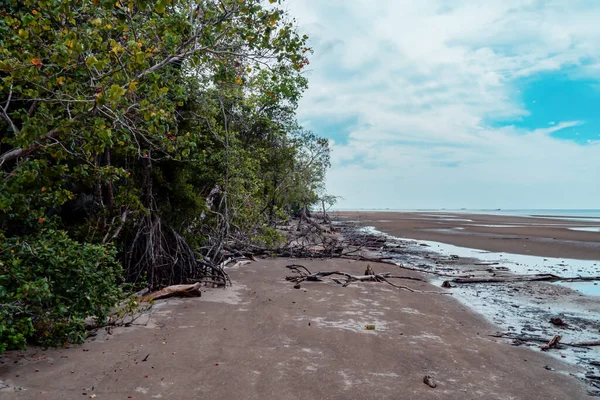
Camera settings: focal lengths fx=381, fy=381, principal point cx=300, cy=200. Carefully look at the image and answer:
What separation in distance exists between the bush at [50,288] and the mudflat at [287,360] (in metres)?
0.37

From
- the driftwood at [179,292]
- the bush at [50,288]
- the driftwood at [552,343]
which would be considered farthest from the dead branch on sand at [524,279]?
the bush at [50,288]

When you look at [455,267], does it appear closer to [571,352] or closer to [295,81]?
[571,352]

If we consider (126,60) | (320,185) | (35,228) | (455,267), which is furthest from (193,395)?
(320,185)

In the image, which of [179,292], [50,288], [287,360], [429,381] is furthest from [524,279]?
[50,288]

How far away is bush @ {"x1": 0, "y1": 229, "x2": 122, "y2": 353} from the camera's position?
3.74m

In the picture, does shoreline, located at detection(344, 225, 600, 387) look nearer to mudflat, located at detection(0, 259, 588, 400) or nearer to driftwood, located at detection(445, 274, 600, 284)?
driftwood, located at detection(445, 274, 600, 284)

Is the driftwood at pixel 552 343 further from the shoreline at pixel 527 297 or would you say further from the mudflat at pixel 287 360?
the mudflat at pixel 287 360

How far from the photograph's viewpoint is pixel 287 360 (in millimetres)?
4633

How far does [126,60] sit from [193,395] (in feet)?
12.0

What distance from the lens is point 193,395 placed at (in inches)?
146

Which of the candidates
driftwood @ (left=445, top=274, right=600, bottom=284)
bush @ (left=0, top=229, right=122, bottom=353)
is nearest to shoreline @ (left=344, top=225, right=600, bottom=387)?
driftwood @ (left=445, top=274, right=600, bottom=284)

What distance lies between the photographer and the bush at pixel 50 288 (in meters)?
3.74

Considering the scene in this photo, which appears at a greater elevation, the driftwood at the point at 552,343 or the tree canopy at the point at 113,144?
the tree canopy at the point at 113,144

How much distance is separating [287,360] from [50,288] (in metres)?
2.79
